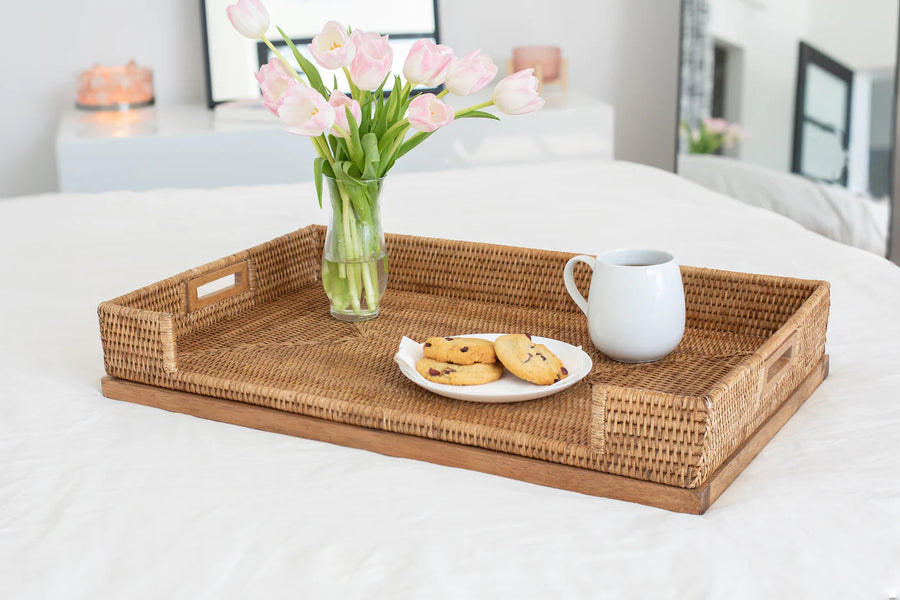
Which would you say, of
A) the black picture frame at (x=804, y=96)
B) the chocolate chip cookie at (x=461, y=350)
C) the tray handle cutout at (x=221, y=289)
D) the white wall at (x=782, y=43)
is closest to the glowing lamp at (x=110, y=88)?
the white wall at (x=782, y=43)

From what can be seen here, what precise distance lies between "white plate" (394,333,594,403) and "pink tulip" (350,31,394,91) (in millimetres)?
287

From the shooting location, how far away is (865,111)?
3.22 m

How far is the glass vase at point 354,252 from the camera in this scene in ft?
4.02

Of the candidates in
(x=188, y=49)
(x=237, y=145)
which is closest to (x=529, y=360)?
A: (x=237, y=145)

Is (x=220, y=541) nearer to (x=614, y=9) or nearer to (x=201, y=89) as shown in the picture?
(x=201, y=89)

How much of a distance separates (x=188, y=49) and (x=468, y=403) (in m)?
3.16

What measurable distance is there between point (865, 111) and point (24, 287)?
8.82 feet

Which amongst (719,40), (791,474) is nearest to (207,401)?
(791,474)

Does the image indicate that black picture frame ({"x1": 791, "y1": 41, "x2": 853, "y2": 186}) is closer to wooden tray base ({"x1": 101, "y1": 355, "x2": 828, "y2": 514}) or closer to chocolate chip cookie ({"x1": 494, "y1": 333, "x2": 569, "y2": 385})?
wooden tray base ({"x1": 101, "y1": 355, "x2": 828, "y2": 514})

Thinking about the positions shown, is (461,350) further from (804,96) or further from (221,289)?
(804,96)

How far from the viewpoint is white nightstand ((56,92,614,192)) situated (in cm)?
313

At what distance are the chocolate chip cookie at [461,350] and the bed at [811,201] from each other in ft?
6.72

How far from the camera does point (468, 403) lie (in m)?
0.99

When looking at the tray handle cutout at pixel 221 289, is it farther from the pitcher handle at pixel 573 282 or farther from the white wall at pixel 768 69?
the white wall at pixel 768 69
